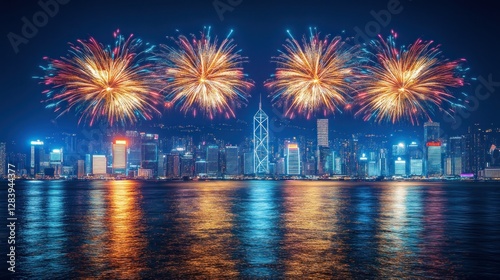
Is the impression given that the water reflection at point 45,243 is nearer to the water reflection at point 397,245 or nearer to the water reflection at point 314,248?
the water reflection at point 314,248

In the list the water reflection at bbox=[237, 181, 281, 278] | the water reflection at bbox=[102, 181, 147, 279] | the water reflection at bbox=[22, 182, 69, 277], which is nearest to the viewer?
the water reflection at bbox=[102, 181, 147, 279]

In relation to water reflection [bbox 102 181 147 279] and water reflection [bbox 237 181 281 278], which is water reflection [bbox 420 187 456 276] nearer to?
water reflection [bbox 237 181 281 278]

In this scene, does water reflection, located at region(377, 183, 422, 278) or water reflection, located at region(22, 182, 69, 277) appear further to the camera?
water reflection, located at region(22, 182, 69, 277)

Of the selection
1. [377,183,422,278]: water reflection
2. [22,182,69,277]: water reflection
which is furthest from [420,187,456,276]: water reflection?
[22,182,69,277]: water reflection

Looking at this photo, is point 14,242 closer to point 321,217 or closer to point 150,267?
point 150,267

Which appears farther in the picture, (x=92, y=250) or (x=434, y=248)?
(x=434, y=248)

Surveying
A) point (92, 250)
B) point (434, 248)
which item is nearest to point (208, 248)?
point (92, 250)

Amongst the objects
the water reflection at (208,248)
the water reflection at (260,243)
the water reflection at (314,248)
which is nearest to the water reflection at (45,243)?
the water reflection at (208,248)

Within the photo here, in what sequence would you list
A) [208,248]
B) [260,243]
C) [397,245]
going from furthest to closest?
[260,243] → [397,245] → [208,248]

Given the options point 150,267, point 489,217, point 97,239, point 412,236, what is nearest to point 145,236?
point 97,239

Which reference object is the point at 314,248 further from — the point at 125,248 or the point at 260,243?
the point at 125,248

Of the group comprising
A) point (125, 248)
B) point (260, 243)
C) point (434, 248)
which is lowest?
point (434, 248)

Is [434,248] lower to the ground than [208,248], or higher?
lower
